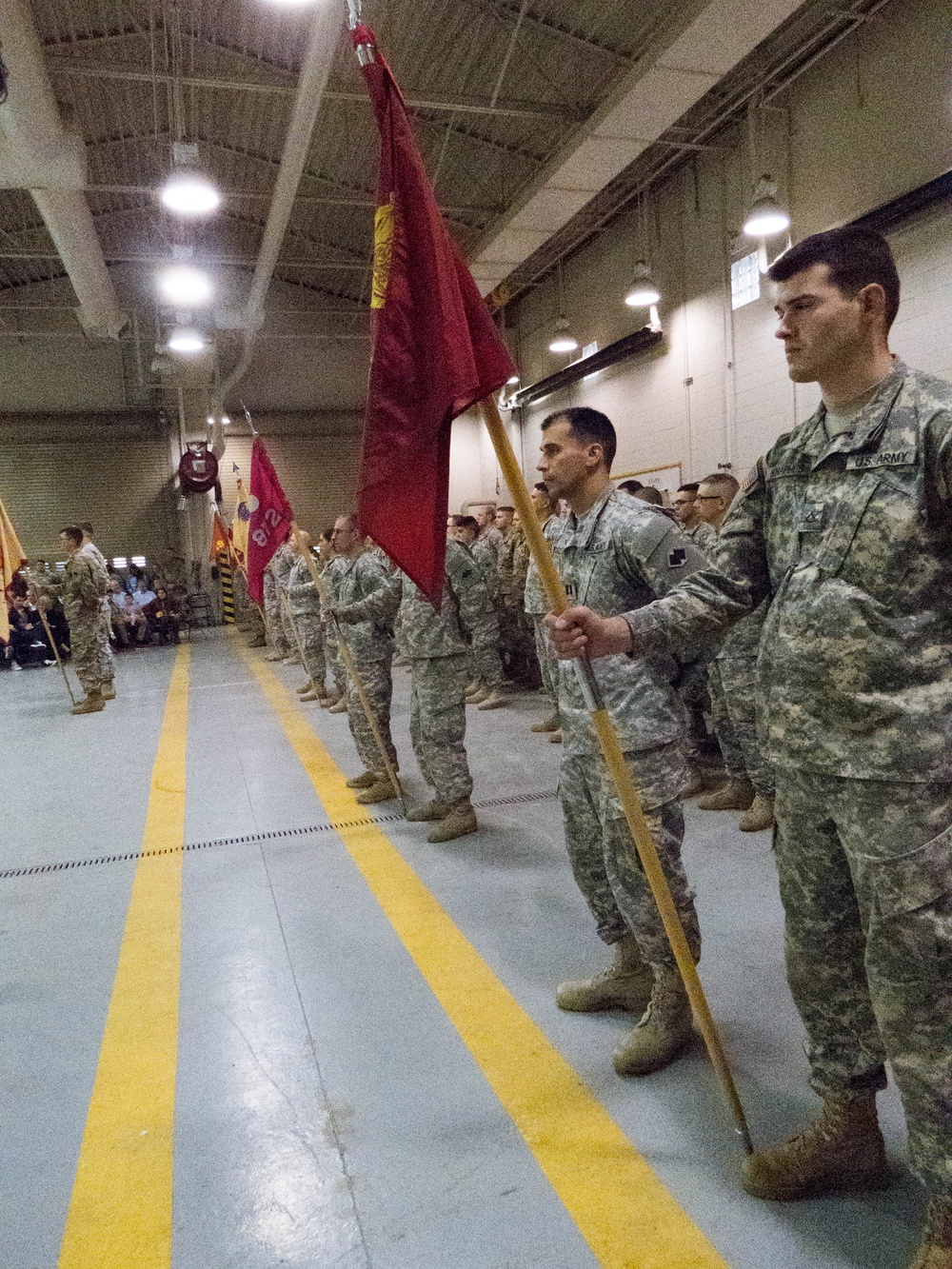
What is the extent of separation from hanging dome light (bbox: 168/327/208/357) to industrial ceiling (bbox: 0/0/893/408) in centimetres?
40

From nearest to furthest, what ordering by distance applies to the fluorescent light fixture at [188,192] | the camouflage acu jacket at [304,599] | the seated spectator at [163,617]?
the fluorescent light fixture at [188,192]
the camouflage acu jacket at [304,599]
the seated spectator at [163,617]

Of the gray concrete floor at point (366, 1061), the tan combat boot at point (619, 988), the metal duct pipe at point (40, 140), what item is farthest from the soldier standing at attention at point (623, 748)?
the metal duct pipe at point (40, 140)

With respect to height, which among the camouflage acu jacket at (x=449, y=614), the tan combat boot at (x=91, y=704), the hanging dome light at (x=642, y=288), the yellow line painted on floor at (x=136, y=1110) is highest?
the hanging dome light at (x=642, y=288)

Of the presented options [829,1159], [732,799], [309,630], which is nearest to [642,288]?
[309,630]

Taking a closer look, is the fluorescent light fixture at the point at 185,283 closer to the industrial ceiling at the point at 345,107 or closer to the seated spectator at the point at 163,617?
the industrial ceiling at the point at 345,107

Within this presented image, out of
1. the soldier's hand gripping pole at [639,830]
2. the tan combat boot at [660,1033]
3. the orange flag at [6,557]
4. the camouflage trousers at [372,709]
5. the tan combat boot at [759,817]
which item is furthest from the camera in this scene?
the orange flag at [6,557]

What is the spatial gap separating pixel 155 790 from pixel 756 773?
394cm

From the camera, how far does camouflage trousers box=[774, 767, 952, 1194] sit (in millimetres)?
1526

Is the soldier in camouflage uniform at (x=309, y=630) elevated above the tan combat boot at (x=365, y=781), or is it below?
above

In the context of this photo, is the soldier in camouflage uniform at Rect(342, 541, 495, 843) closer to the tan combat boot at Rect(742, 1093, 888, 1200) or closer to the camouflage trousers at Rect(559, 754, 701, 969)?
the camouflage trousers at Rect(559, 754, 701, 969)

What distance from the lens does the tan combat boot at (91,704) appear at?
8984mm

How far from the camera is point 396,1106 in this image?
7.27 feet

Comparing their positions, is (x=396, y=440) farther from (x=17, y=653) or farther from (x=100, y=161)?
(x=17, y=653)

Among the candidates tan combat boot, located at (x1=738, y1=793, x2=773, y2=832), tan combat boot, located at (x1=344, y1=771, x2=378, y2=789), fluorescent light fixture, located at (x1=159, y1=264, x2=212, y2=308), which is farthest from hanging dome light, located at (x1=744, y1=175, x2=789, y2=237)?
fluorescent light fixture, located at (x1=159, y1=264, x2=212, y2=308)
